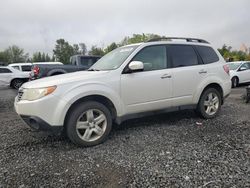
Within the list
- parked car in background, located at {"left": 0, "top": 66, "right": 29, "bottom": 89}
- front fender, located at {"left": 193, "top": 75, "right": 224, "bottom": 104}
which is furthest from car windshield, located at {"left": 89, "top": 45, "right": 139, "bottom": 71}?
parked car in background, located at {"left": 0, "top": 66, "right": 29, "bottom": 89}

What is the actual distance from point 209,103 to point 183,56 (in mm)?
1292

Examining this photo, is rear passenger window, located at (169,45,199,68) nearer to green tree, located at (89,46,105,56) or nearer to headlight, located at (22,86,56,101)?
headlight, located at (22,86,56,101)

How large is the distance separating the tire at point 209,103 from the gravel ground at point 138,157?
1.18 ft

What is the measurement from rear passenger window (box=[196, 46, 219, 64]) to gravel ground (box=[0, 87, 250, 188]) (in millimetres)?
1460

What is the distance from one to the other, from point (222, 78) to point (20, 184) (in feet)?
15.4

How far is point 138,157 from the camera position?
11.2 feet

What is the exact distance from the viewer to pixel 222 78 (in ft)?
18.0

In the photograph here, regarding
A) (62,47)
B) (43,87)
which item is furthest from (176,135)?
(62,47)

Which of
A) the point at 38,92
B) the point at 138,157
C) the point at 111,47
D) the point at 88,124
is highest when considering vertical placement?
the point at 111,47

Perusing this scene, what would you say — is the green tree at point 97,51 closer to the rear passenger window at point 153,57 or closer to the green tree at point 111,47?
the green tree at point 111,47

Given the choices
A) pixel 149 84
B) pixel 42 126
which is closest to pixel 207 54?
pixel 149 84

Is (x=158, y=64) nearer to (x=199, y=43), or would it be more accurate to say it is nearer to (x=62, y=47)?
(x=199, y=43)

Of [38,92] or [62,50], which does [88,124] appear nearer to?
[38,92]

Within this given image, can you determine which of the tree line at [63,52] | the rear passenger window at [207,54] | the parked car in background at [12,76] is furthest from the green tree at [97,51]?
the rear passenger window at [207,54]
